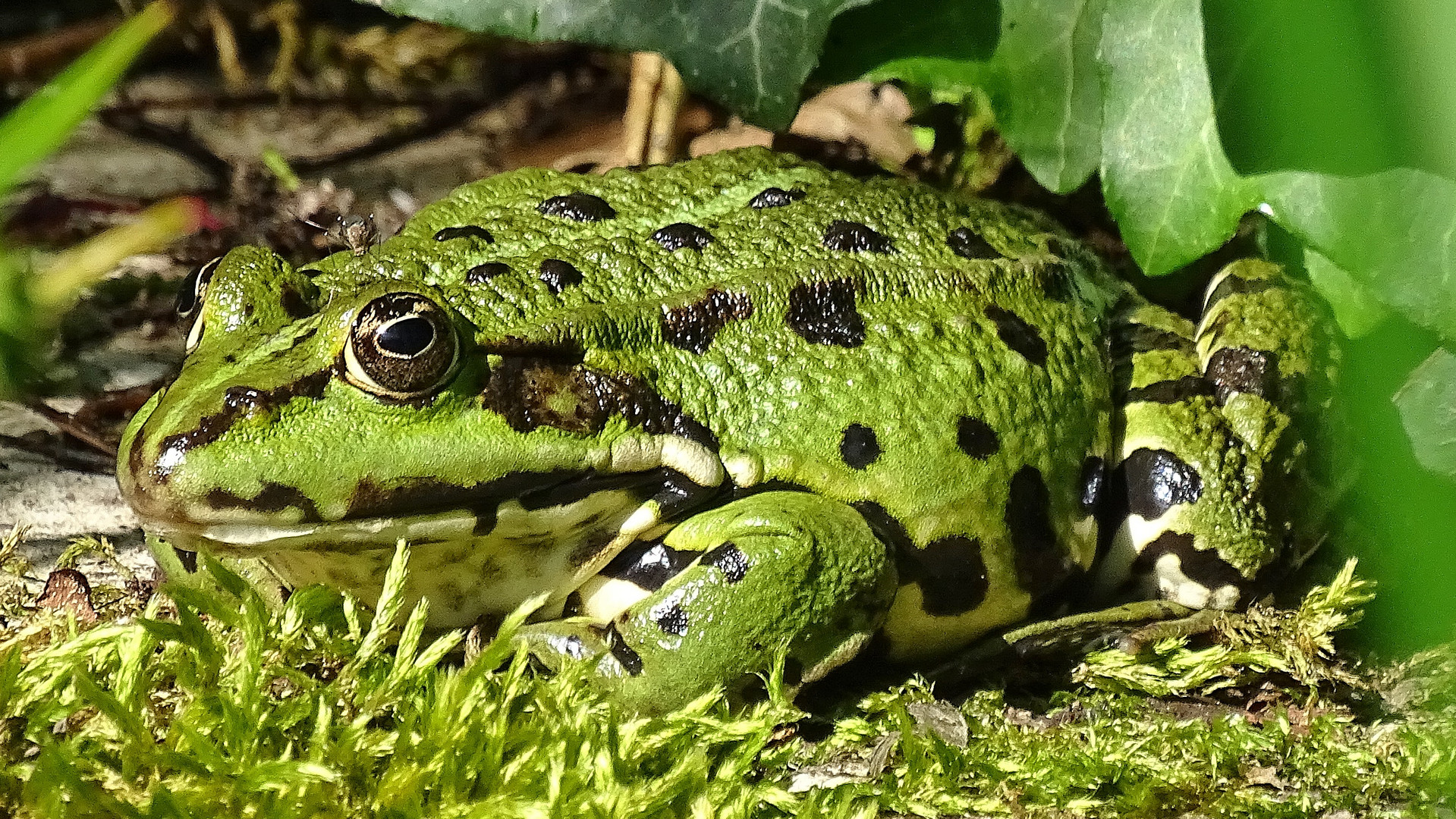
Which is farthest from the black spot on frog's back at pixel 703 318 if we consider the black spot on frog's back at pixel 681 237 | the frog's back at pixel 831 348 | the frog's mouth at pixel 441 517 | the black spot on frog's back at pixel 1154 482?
the black spot on frog's back at pixel 1154 482

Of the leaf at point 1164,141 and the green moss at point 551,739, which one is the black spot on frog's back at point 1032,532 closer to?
the green moss at point 551,739

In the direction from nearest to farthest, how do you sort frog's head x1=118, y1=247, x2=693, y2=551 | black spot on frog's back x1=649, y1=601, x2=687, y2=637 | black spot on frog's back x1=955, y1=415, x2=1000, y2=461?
frog's head x1=118, y1=247, x2=693, y2=551 → black spot on frog's back x1=649, y1=601, x2=687, y2=637 → black spot on frog's back x1=955, y1=415, x2=1000, y2=461

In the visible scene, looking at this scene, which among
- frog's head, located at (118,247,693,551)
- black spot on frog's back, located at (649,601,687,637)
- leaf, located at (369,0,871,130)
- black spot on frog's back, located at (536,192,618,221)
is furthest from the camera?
leaf, located at (369,0,871,130)

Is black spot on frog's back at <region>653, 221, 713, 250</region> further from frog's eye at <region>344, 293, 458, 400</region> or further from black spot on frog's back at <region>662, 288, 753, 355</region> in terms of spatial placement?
frog's eye at <region>344, 293, 458, 400</region>

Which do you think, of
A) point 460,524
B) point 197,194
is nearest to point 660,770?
point 460,524

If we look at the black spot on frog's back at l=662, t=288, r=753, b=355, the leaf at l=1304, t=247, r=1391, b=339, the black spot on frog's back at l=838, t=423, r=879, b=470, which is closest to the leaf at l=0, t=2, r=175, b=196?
the black spot on frog's back at l=662, t=288, r=753, b=355

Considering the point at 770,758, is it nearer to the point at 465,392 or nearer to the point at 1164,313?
the point at 465,392

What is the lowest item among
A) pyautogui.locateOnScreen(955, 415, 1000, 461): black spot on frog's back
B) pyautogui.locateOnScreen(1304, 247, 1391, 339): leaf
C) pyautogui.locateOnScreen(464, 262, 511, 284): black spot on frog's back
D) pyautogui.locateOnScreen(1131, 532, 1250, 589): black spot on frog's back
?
pyautogui.locateOnScreen(1131, 532, 1250, 589): black spot on frog's back
